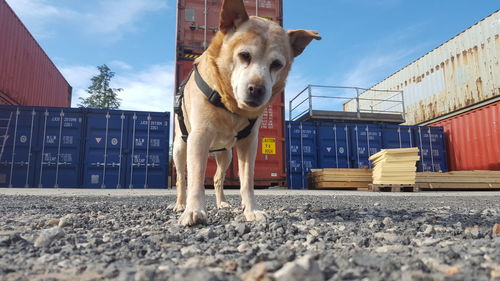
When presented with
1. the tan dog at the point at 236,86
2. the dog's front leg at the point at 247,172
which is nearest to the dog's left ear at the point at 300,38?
the tan dog at the point at 236,86

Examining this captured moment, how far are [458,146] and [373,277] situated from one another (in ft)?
51.0

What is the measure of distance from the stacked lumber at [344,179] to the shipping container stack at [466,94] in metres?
5.47

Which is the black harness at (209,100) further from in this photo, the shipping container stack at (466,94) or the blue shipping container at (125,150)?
the shipping container stack at (466,94)

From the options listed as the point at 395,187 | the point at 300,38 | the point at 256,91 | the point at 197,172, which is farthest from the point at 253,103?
the point at 395,187

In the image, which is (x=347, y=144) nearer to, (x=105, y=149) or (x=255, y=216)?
(x=105, y=149)

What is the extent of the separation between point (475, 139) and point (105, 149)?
15.1m

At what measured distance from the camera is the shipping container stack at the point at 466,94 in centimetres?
1312

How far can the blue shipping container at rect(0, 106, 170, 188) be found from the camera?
1076cm

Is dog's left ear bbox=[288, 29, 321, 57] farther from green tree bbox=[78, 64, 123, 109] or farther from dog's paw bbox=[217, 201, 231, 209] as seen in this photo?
green tree bbox=[78, 64, 123, 109]

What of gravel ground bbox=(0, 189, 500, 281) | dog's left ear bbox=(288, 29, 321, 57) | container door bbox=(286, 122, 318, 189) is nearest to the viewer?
gravel ground bbox=(0, 189, 500, 281)

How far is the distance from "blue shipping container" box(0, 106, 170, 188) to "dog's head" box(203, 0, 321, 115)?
9644 millimetres

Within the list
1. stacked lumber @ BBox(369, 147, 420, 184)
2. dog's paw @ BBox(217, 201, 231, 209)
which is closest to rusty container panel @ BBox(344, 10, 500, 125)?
stacked lumber @ BBox(369, 147, 420, 184)

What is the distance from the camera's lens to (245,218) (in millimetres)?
2674

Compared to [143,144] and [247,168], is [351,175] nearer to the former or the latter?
[143,144]
